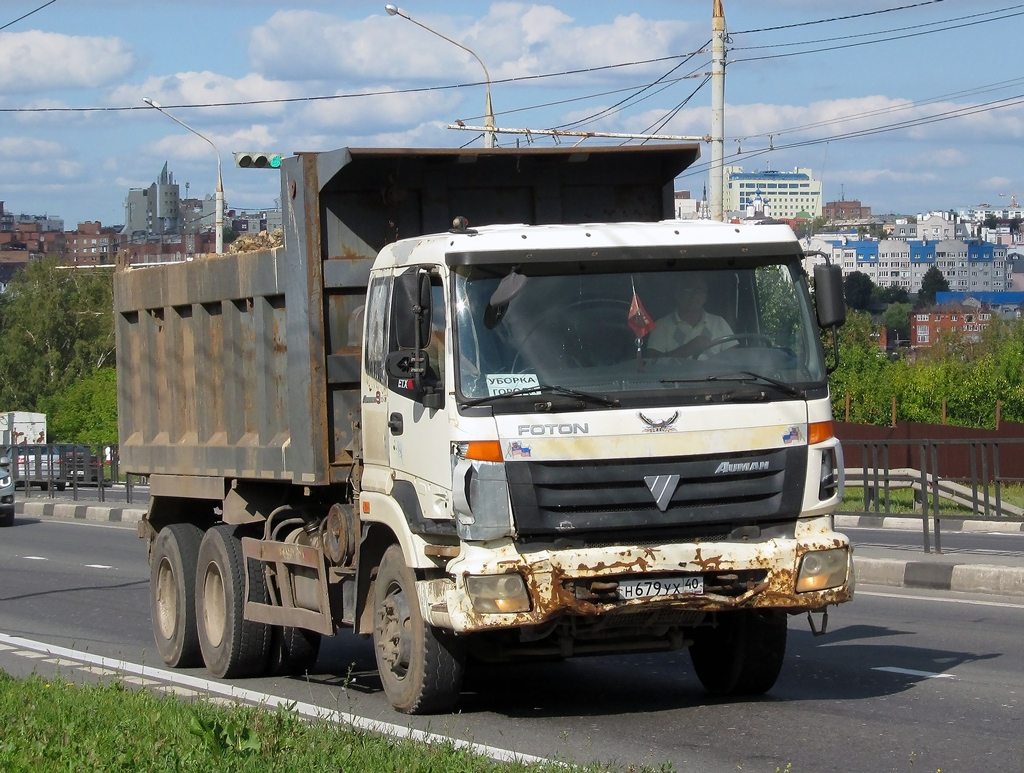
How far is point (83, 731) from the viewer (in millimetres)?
6727

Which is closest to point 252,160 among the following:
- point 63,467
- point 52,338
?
point 63,467

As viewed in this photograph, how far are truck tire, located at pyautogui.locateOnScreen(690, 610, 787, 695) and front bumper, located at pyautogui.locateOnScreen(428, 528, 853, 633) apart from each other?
2.46 feet

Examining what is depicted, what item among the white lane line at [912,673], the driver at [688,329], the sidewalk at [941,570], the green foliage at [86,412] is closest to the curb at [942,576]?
the sidewalk at [941,570]

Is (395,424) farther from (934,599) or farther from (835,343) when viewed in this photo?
(934,599)

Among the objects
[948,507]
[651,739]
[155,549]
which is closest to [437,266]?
[651,739]

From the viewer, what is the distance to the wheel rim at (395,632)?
7.35 m

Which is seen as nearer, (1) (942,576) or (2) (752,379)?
(2) (752,379)

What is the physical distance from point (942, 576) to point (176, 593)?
22.5ft


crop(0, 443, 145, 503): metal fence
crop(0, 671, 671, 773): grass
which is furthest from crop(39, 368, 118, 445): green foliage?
crop(0, 671, 671, 773): grass

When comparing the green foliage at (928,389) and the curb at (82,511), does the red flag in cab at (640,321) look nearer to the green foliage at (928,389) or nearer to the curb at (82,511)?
the curb at (82,511)

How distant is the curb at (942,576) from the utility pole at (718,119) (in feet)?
31.1

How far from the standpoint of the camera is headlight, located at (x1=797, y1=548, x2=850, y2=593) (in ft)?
22.7

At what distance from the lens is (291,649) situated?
9.45 m

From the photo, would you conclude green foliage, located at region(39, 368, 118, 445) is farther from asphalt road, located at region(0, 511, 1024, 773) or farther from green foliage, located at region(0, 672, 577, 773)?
green foliage, located at region(0, 672, 577, 773)
